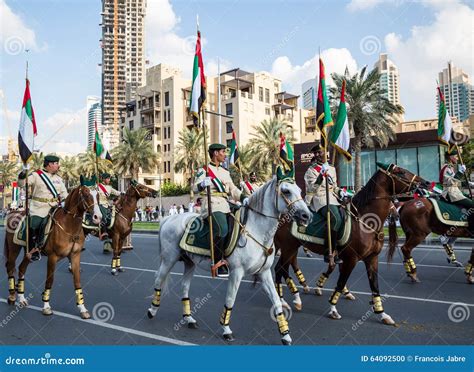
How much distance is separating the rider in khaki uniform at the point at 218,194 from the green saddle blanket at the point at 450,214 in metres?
5.98

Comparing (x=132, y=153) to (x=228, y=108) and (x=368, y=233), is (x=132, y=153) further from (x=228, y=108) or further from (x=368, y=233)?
(x=368, y=233)

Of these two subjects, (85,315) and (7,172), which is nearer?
(85,315)

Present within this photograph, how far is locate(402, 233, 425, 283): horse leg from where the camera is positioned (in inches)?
384

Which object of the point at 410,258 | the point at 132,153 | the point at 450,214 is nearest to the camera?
the point at 410,258

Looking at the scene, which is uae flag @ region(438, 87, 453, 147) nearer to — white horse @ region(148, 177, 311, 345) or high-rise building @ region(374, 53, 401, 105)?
white horse @ region(148, 177, 311, 345)

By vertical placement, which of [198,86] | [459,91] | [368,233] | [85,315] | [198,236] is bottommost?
[85,315]

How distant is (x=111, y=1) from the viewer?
156625 mm

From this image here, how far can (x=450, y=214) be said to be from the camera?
34.0 ft

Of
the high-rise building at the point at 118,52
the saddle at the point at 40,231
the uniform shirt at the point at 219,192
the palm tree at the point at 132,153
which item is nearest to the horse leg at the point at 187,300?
the uniform shirt at the point at 219,192

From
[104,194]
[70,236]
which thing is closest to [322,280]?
[70,236]

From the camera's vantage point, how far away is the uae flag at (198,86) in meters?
7.15

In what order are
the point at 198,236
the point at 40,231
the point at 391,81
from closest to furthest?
1. the point at 198,236
2. the point at 40,231
3. the point at 391,81

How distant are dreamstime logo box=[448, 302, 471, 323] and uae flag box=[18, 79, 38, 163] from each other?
8484 mm

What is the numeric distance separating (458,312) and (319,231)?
269cm
